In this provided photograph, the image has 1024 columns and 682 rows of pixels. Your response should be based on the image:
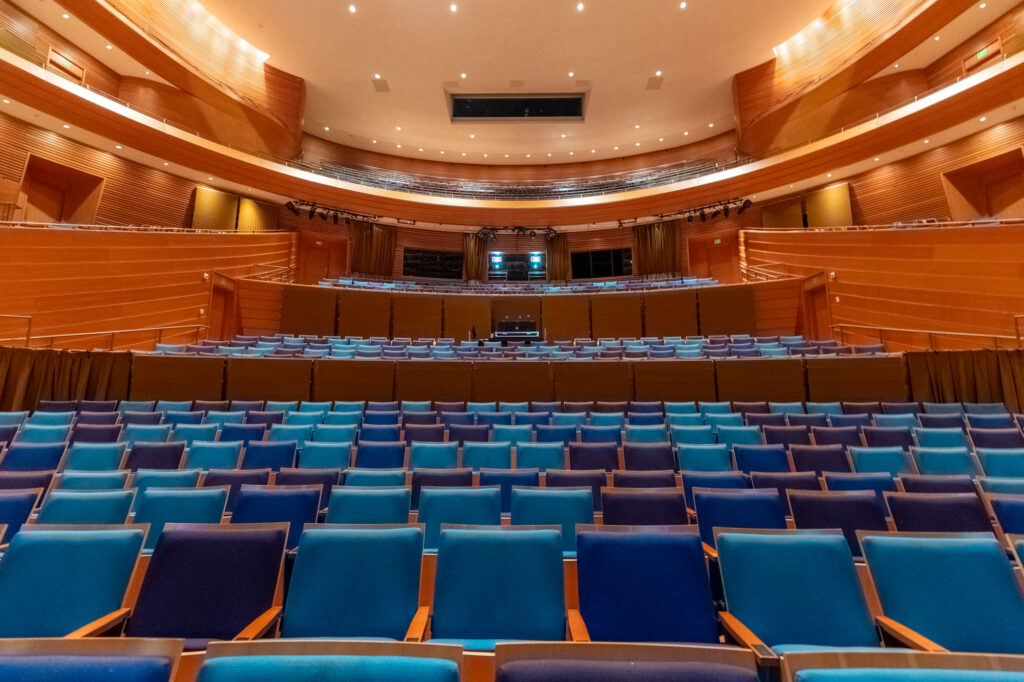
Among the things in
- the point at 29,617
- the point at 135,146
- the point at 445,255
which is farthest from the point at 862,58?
the point at 135,146

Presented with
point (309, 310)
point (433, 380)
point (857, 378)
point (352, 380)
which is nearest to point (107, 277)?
point (309, 310)

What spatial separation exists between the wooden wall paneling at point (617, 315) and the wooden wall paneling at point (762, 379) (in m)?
4.50

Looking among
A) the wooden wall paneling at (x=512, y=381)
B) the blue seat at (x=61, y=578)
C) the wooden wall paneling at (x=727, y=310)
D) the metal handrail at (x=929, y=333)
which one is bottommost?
the blue seat at (x=61, y=578)

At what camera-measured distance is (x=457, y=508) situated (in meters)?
2.26

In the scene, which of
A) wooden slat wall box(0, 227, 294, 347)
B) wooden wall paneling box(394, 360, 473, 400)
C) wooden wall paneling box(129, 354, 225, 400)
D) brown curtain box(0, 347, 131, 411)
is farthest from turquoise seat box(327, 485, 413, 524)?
wooden slat wall box(0, 227, 294, 347)

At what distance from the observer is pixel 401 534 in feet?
5.30

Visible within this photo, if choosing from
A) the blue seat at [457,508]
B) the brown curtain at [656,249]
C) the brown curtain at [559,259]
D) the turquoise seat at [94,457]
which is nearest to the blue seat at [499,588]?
the blue seat at [457,508]

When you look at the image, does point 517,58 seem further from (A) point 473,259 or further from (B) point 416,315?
(B) point 416,315

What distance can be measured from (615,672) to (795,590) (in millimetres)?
1012

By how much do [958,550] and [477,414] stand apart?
3526mm

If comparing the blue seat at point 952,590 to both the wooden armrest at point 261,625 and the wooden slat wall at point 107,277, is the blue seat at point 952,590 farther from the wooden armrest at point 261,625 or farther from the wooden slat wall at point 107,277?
the wooden slat wall at point 107,277

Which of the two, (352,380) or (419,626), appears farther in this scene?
(352,380)

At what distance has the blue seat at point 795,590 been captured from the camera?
143cm

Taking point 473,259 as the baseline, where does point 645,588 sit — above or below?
below
